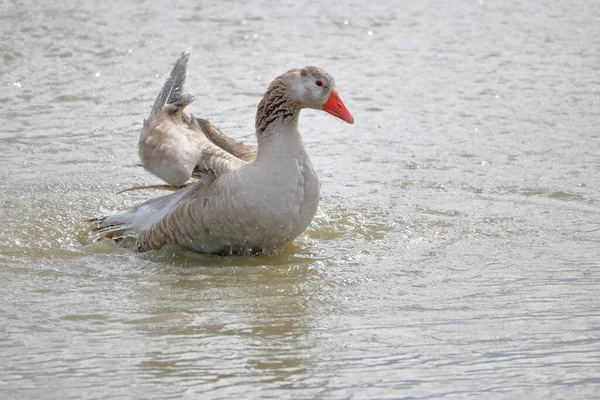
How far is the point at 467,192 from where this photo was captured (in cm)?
719

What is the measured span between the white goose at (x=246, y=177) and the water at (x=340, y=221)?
170mm

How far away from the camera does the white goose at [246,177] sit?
557cm

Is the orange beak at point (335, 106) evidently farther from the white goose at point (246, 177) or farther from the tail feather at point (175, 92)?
the tail feather at point (175, 92)

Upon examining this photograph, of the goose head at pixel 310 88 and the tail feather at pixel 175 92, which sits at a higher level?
the goose head at pixel 310 88

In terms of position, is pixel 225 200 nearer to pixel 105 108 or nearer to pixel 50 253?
pixel 50 253

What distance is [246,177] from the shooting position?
5.60 meters

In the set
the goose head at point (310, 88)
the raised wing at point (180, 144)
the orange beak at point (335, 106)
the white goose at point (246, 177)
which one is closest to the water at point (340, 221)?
the white goose at point (246, 177)

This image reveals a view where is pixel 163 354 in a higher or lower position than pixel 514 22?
lower

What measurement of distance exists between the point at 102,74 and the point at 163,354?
7021 mm

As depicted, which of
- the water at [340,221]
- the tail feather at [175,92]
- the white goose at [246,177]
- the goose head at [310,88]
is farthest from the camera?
the tail feather at [175,92]

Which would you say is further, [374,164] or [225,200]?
[374,164]

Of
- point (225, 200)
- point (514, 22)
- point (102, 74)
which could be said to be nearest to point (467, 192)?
point (225, 200)

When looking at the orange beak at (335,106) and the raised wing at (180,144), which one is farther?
the orange beak at (335,106)

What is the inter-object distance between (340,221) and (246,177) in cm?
122
